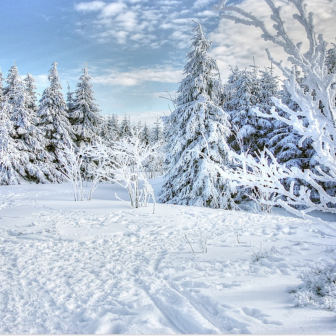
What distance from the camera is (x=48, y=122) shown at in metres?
19.6

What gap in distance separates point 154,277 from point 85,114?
65.4 feet

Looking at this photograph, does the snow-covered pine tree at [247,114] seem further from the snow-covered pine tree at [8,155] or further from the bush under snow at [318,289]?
the snow-covered pine tree at [8,155]

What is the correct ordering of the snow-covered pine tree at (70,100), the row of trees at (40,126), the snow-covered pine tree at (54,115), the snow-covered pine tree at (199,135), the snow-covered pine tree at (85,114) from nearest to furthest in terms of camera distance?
the snow-covered pine tree at (199,135)
the row of trees at (40,126)
the snow-covered pine tree at (54,115)
the snow-covered pine tree at (85,114)
the snow-covered pine tree at (70,100)

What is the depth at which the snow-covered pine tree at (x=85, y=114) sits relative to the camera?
66.9 feet

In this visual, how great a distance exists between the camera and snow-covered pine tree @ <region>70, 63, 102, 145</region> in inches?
803

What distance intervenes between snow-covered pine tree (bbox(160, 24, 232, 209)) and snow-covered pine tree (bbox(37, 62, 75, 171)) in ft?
37.9

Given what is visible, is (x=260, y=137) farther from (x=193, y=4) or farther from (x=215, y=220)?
(x=193, y=4)

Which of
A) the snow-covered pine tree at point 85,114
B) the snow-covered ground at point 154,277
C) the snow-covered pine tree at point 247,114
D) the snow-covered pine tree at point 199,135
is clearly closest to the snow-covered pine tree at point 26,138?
the snow-covered pine tree at point 85,114

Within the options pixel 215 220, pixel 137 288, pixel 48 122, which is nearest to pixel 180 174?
pixel 215 220

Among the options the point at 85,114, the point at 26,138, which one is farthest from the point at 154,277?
the point at 85,114

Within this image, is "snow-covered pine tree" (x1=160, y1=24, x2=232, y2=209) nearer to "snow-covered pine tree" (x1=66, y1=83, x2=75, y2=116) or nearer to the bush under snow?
the bush under snow

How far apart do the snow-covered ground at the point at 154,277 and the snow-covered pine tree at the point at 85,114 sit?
15.1m

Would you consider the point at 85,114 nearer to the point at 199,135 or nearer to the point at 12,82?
the point at 12,82

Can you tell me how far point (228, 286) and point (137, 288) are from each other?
121 cm
